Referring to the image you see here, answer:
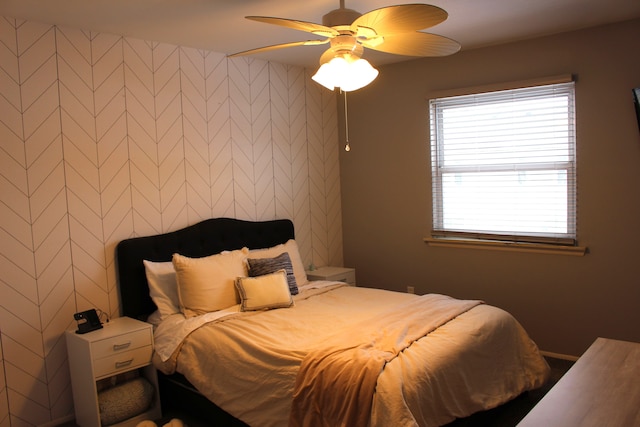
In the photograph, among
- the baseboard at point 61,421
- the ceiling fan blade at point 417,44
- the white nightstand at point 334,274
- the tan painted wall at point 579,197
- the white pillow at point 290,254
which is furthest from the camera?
the white nightstand at point 334,274

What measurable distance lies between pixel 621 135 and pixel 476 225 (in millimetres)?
1239

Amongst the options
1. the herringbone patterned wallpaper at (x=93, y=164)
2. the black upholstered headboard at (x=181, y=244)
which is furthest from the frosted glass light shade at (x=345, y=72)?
the black upholstered headboard at (x=181, y=244)

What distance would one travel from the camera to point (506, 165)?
4.01 m

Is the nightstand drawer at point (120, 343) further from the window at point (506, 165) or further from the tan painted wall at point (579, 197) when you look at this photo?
the window at point (506, 165)

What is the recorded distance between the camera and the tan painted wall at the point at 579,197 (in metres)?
3.54

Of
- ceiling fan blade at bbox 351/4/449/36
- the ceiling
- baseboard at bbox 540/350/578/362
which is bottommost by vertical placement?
baseboard at bbox 540/350/578/362

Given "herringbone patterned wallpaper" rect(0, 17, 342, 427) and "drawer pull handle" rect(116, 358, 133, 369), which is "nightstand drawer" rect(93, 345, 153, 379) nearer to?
"drawer pull handle" rect(116, 358, 133, 369)

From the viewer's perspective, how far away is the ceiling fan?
2035mm

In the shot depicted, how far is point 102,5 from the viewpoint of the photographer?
111 inches

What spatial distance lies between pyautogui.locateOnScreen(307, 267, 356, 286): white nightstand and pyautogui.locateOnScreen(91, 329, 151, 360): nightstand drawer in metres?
1.68

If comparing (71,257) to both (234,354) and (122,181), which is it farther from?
(234,354)

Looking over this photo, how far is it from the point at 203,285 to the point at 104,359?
0.74 meters

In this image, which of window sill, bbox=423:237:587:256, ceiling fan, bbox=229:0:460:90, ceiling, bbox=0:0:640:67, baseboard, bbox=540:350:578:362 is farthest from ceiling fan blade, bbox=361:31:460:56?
baseboard, bbox=540:350:578:362

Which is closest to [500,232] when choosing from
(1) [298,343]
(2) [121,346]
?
(1) [298,343]
